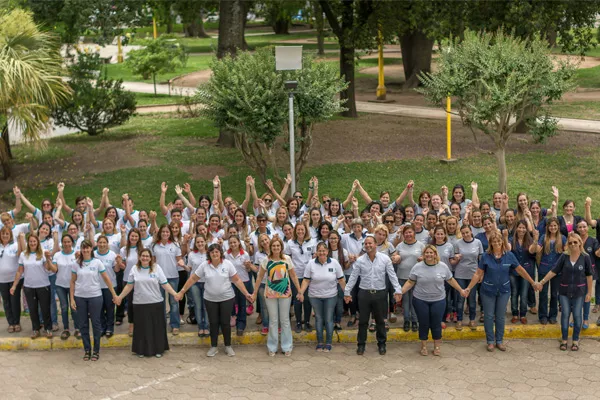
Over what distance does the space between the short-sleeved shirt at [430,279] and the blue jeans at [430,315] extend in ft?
0.20

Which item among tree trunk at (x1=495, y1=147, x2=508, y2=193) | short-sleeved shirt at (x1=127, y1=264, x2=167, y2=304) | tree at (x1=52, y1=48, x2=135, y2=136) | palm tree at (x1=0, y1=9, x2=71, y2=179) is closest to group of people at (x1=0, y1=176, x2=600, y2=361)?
short-sleeved shirt at (x1=127, y1=264, x2=167, y2=304)

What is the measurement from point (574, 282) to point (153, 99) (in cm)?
2643

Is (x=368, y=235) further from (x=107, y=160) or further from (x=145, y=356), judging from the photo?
(x=107, y=160)

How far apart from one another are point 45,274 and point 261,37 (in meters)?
52.3

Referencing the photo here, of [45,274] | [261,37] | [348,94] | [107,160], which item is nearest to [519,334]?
[45,274]

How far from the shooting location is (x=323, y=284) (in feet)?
35.2

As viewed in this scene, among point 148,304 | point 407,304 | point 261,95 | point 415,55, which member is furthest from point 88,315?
point 415,55

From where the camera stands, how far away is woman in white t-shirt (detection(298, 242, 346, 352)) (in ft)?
35.2

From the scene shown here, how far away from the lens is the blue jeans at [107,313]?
36.6 feet

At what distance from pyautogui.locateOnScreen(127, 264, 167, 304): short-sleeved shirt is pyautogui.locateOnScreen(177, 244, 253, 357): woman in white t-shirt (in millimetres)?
328

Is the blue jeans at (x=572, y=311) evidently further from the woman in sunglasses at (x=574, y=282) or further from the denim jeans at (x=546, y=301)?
the denim jeans at (x=546, y=301)

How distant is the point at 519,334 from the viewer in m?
11.2

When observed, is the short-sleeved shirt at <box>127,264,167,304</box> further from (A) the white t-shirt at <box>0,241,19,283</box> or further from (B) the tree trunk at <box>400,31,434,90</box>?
(B) the tree trunk at <box>400,31,434,90</box>

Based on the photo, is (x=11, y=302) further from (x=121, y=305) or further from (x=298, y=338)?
(x=298, y=338)
